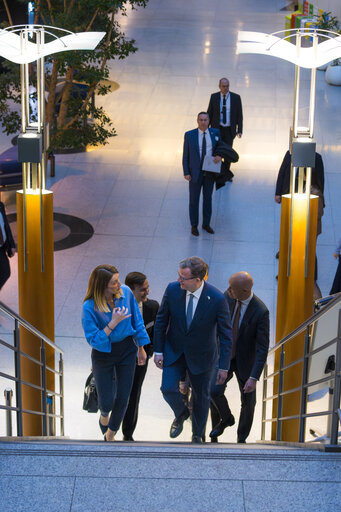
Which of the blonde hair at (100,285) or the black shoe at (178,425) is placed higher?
the blonde hair at (100,285)

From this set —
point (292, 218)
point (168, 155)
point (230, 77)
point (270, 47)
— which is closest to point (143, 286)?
point (292, 218)

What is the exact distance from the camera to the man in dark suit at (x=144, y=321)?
6.37 m

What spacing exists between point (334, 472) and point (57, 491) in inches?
53.7

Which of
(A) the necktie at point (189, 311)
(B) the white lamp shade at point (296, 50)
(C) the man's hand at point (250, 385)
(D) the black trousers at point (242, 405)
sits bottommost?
(D) the black trousers at point (242, 405)

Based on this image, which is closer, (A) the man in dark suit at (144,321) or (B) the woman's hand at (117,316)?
(B) the woman's hand at (117,316)

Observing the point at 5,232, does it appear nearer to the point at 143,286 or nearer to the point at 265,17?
the point at 143,286

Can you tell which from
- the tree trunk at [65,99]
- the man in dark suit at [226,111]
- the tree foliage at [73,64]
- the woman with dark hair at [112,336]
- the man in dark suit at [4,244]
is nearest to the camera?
the woman with dark hair at [112,336]

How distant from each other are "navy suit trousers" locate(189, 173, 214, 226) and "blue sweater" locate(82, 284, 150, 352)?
5386mm

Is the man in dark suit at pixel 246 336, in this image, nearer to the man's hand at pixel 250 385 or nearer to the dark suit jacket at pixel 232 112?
the man's hand at pixel 250 385

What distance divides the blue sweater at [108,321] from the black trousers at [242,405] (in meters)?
0.92

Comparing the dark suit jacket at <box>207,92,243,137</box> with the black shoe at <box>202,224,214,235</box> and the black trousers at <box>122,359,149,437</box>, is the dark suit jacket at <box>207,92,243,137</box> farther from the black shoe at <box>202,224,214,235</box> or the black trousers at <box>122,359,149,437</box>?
the black trousers at <box>122,359,149,437</box>

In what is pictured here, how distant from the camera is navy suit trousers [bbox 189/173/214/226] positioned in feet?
36.9

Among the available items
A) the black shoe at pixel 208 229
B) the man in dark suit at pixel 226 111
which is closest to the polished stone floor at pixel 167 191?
the black shoe at pixel 208 229

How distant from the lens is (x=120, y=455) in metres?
4.42
